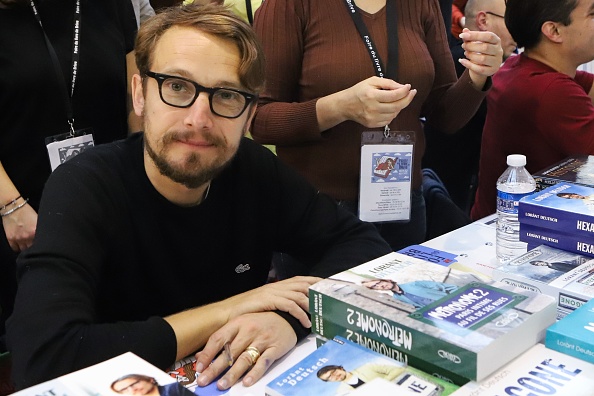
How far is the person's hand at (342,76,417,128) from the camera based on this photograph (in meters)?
1.68

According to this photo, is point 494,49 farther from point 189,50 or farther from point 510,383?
point 510,383

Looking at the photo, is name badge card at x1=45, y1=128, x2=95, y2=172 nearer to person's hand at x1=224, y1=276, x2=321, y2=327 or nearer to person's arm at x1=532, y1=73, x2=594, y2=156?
person's hand at x1=224, y1=276, x2=321, y2=327

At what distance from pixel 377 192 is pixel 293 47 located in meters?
0.46

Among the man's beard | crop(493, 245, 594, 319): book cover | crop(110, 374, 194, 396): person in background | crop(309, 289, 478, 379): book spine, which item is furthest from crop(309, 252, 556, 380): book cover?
the man's beard

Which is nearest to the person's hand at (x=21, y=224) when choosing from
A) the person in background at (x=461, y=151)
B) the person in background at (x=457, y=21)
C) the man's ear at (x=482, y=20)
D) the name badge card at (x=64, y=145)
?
the name badge card at (x=64, y=145)

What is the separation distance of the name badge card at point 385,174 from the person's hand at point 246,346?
67cm

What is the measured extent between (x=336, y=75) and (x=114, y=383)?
1200 mm

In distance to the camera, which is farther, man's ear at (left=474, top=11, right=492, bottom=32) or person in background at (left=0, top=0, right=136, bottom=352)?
man's ear at (left=474, top=11, right=492, bottom=32)

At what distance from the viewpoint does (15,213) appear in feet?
6.10

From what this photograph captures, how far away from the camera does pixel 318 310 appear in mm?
1110

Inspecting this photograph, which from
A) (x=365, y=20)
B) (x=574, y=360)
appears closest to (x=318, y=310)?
(x=574, y=360)

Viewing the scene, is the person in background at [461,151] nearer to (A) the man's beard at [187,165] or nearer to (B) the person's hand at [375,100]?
(B) the person's hand at [375,100]

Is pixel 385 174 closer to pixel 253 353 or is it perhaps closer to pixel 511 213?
pixel 511 213

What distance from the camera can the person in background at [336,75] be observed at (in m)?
1.83
